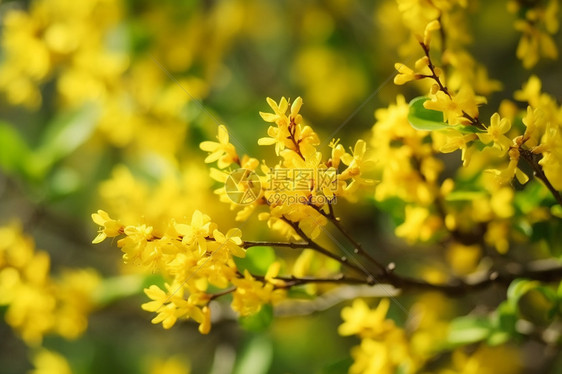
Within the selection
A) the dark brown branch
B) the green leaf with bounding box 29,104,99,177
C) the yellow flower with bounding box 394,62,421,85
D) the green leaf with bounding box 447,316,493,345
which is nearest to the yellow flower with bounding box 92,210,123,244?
the yellow flower with bounding box 394,62,421,85

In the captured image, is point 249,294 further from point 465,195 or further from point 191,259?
point 465,195

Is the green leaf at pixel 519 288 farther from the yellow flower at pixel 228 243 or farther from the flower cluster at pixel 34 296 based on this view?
the flower cluster at pixel 34 296

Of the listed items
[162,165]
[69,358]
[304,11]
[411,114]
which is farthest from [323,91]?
[69,358]

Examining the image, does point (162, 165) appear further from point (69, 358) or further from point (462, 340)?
point (69, 358)

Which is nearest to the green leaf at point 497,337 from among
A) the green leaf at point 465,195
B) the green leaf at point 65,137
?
the green leaf at point 465,195

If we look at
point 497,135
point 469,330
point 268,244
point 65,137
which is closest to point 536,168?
point 497,135

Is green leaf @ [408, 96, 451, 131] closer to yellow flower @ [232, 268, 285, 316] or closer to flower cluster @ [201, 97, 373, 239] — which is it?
flower cluster @ [201, 97, 373, 239]
